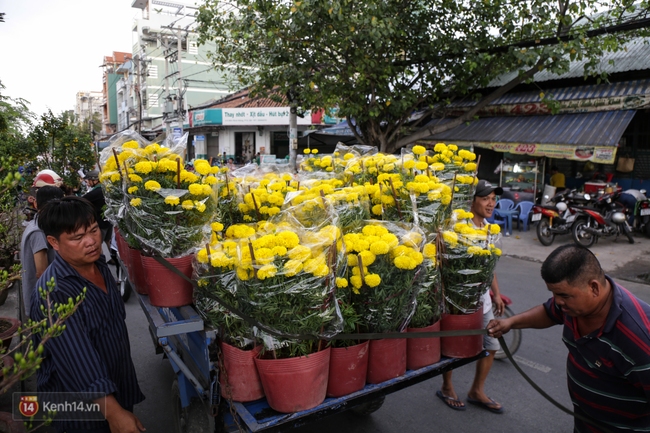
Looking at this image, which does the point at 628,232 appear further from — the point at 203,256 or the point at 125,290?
the point at 203,256

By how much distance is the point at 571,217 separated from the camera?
8.78 meters

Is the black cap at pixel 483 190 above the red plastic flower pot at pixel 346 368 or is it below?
above

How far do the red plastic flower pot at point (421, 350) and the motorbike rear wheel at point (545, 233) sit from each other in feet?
25.1

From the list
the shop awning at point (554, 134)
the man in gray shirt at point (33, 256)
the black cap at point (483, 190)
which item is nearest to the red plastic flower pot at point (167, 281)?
the man in gray shirt at point (33, 256)

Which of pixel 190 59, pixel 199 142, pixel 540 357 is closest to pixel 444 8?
pixel 540 357

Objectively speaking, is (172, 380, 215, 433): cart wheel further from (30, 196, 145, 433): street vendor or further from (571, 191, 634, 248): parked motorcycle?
(571, 191, 634, 248): parked motorcycle

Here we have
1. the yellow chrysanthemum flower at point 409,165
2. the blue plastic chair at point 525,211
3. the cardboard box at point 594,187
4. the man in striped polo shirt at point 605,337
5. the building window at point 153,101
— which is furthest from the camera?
the building window at point 153,101

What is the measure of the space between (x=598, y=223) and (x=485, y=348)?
6553 millimetres

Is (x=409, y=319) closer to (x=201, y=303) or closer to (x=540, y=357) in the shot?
(x=201, y=303)

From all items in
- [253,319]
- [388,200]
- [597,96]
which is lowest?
[253,319]

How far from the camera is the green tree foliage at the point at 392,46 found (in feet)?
26.2

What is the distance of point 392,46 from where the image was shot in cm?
970

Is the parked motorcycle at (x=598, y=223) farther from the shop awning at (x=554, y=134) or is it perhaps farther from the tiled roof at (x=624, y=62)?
the tiled roof at (x=624, y=62)

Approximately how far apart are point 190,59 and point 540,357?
128 feet
